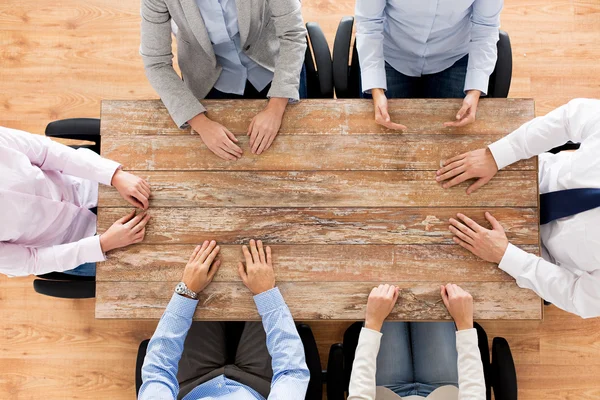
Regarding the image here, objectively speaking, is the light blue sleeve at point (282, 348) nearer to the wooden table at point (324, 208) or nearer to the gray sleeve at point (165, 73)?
the wooden table at point (324, 208)

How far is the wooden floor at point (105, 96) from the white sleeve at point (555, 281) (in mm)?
883

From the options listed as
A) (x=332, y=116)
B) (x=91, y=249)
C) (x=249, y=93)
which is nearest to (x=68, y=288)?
(x=91, y=249)

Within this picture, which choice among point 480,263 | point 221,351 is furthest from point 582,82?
point 221,351

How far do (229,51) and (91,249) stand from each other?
0.87 metres

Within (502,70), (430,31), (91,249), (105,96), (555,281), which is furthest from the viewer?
(105,96)

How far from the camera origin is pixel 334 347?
172 cm

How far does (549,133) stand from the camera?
1.51 meters

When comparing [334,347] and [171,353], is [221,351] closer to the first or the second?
[171,353]

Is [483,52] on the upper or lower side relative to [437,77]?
upper

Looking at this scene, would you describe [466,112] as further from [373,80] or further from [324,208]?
[324,208]

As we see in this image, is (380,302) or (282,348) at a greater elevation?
(380,302)

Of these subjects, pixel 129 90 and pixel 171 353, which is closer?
pixel 171 353

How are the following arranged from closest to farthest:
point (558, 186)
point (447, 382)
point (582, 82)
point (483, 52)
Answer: point (558, 186), point (483, 52), point (447, 382), point (582, 82)

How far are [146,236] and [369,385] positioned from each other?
951 millimetres
